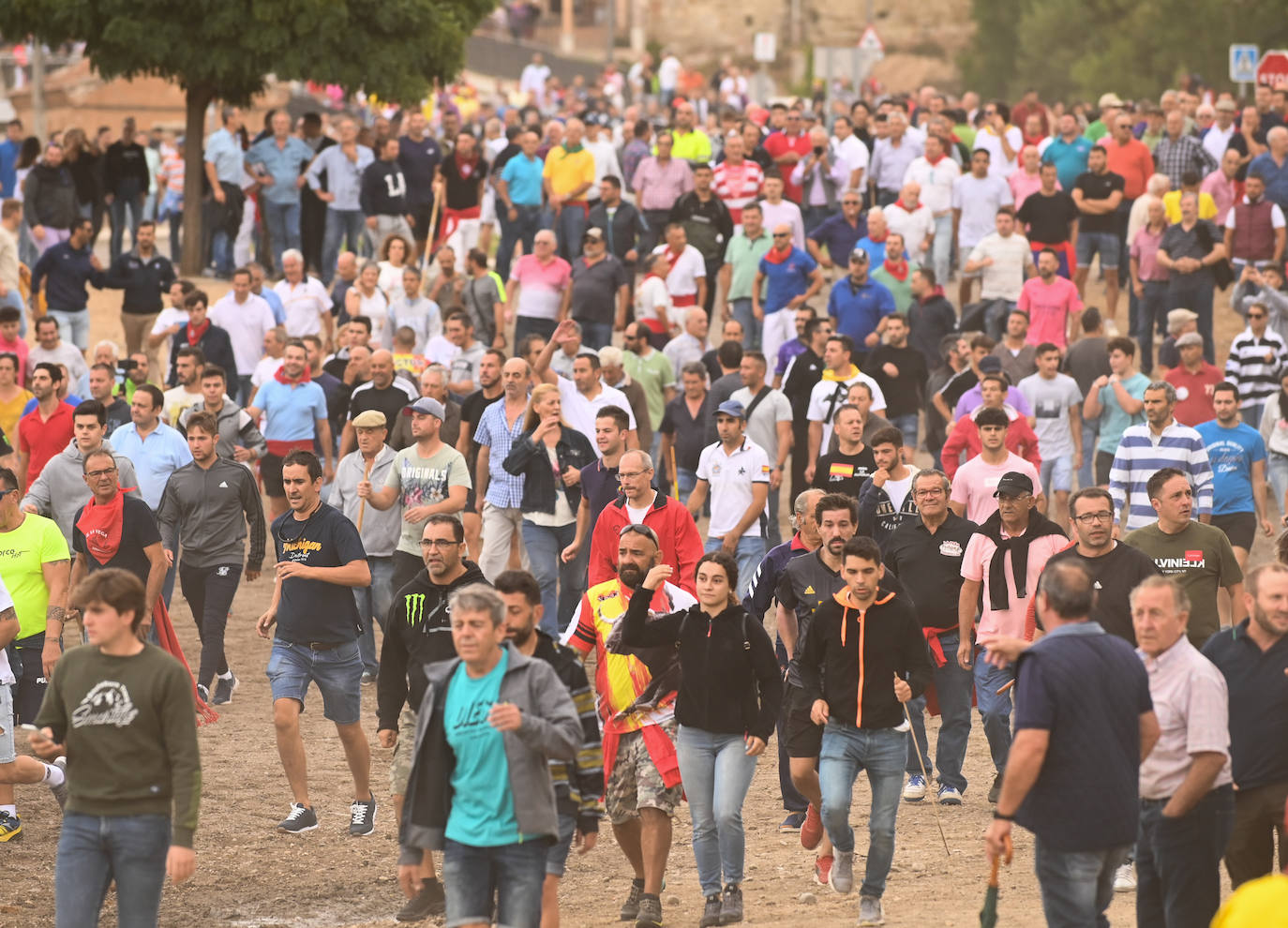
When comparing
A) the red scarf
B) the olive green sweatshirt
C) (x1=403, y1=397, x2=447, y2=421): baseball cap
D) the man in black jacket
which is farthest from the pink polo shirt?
the olive green sweatshirt

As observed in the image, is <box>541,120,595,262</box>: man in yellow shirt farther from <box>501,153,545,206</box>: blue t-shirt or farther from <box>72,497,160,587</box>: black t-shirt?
<box>72,497,160,587</box>: black t-shirt

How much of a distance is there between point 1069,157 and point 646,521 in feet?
48.5

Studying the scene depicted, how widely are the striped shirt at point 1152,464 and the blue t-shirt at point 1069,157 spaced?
11484 millimetres

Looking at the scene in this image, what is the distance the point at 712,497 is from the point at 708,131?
67.1 feet

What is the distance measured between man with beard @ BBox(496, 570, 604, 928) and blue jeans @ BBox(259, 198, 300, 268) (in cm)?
1761

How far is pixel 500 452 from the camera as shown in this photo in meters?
15.0

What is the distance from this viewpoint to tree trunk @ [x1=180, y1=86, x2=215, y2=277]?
26.6 metres

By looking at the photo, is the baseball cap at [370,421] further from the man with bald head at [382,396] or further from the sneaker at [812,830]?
the sneaker at [812,830]

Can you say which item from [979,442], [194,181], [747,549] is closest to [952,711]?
[747,549]

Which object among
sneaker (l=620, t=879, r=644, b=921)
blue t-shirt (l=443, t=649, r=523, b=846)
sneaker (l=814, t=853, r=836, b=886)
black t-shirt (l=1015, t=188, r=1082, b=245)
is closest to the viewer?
blue t-shirt (l=443, t=649, r=523, b=846)

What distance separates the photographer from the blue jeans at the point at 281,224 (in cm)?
2538

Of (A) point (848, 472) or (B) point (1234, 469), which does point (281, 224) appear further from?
(B) point (1234, 469)

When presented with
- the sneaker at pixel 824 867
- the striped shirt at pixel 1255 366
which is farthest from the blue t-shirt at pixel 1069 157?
the sneaker at pixel 824 867

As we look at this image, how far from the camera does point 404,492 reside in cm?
1374
